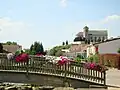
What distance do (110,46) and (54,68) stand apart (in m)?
50.7

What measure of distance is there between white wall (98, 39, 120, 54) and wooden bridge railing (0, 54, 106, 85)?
4836 cm

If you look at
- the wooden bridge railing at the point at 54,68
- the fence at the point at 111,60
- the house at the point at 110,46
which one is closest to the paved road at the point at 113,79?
the wooden bridge railing at the point at 54,68

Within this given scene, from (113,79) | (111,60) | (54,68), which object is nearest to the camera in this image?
(54,68)

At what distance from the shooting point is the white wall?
2733 inches

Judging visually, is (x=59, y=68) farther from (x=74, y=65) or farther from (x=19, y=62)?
(x=19, y=62)

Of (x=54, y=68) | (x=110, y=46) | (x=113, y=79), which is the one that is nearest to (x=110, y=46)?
(x=110, y=46)

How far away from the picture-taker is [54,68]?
72.2ft

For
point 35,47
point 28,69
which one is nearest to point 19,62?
point 28,69

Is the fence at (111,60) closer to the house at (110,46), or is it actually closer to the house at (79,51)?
the house at (110,46)

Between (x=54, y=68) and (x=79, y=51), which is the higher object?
(x=79, y=51)

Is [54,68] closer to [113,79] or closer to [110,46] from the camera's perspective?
[113,79]

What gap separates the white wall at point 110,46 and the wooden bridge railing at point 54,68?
48361 millimetres

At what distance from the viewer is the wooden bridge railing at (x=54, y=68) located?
20438 mm

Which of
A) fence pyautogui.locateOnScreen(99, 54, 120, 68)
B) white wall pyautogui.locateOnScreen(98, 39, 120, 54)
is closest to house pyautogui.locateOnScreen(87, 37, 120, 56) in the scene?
white wall pyautogui.locateOnScreen(98, 39, 120, 54)
